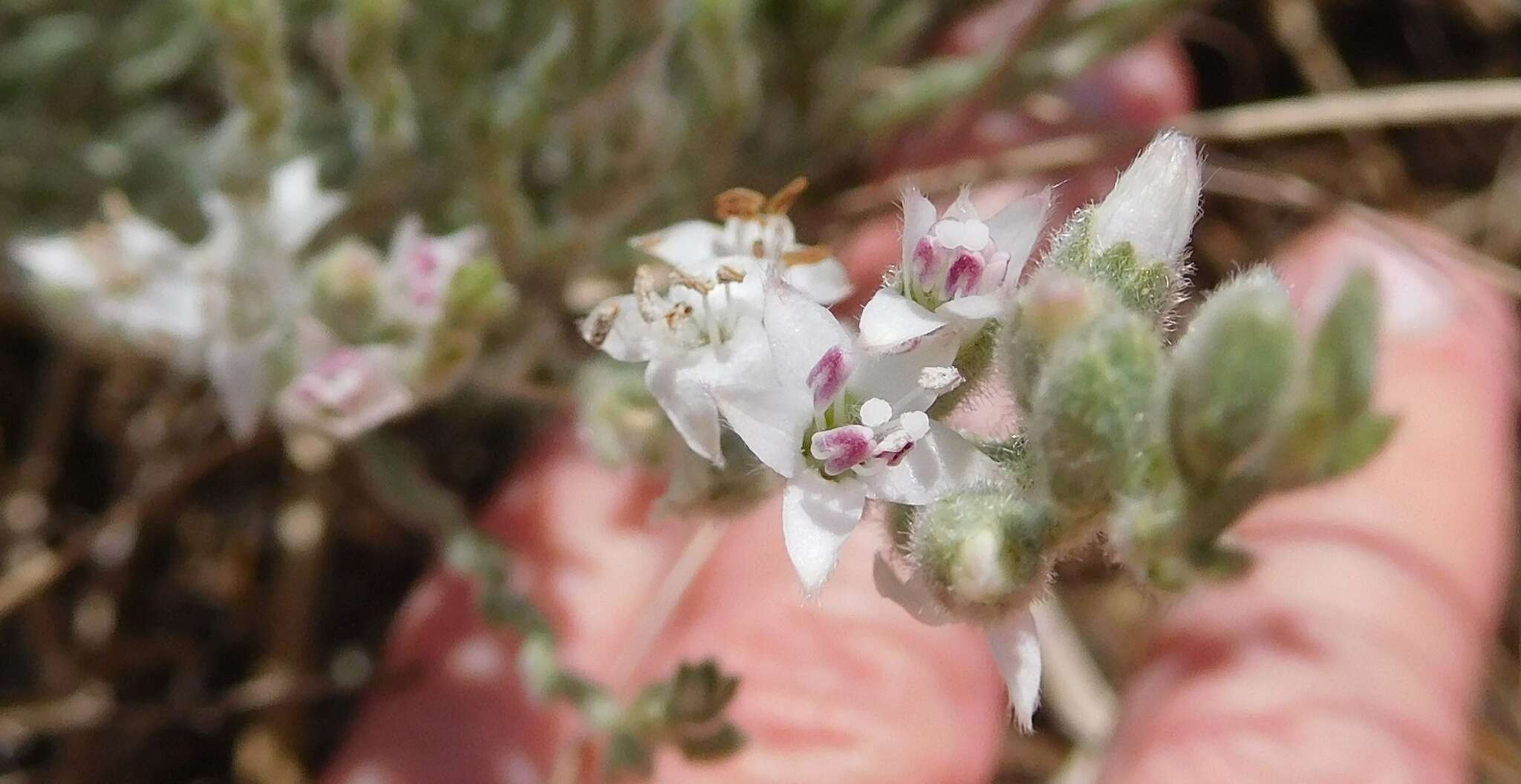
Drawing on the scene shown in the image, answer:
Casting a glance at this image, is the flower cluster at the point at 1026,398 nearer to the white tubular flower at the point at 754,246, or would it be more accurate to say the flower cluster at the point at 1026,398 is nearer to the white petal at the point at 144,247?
the white tubular flower at the point at 754,246

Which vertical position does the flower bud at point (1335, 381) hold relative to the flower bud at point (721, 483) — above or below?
above

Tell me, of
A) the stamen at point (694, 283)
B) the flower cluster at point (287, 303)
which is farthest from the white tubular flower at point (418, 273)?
the stamen at point (694, 283)

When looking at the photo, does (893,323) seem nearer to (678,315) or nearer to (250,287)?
(678,315)

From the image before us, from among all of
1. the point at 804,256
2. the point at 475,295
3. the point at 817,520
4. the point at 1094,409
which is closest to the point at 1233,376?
the point at 1094,409

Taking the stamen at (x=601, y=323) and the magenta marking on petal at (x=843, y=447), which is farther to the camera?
the stamen at (x=601, y=323)

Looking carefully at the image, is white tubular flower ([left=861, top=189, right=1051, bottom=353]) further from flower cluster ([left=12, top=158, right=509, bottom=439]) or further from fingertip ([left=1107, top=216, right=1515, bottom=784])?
fingertip ([left=1107, top=216, right=1515, bottom=784])

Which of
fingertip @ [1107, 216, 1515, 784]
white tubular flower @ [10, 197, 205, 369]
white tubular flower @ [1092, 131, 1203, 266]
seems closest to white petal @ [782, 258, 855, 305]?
white tubular flower @ [1092, 131, 1203, 266]
